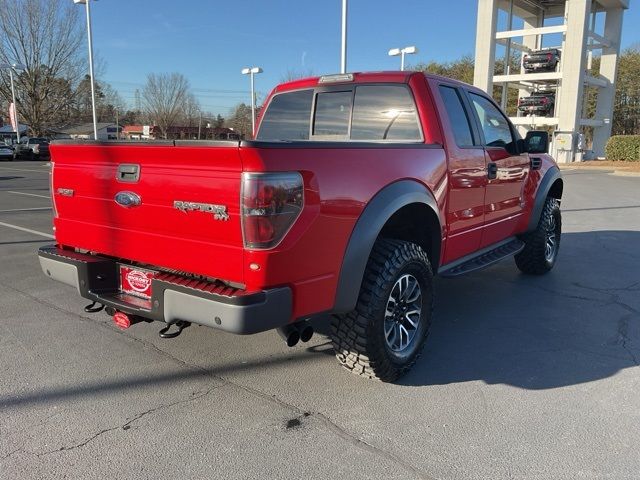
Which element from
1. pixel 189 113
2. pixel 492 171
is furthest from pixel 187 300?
pixel 189 113

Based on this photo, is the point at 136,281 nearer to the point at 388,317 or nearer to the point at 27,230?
the point at 388,317

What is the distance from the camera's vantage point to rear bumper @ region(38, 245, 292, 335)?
2555mm

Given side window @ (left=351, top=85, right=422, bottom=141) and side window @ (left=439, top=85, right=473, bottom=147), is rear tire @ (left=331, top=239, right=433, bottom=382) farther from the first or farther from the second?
side window @ (left=439, top=85, right=473, bottom=147)

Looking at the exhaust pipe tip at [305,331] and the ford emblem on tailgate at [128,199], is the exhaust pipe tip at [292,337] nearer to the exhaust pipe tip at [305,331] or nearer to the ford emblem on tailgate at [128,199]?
the exhaust pipe tip at [305,331]

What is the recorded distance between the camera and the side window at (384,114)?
410cm

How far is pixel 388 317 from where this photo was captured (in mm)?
3457

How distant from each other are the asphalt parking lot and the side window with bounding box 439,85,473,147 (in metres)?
1.59

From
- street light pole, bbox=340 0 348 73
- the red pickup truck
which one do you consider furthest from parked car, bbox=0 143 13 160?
the red pickup truck

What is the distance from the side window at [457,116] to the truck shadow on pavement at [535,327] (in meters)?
1.59

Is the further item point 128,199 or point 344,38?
point 344,38

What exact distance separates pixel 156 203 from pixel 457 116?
264cm

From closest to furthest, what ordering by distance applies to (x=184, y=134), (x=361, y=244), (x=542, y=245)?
1. (x=361, y=244)
2. (x=542, y=245)
3. (x=184, y=134)

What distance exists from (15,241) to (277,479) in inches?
271

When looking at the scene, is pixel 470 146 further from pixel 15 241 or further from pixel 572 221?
pixel 572 221
